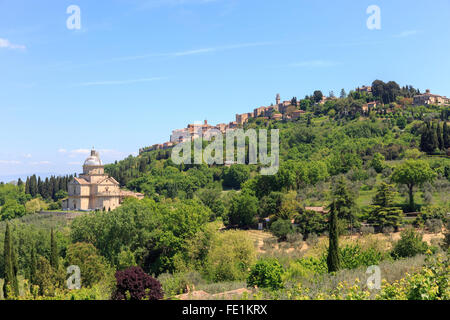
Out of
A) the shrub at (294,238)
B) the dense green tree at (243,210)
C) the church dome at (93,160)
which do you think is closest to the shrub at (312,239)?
the shrub at (294,238)

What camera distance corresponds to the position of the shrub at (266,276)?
1552 centimetres

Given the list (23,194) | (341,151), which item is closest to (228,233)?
(341,151)

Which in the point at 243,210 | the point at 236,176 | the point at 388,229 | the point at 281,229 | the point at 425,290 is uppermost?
the point at 236,176

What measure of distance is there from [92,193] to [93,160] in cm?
504

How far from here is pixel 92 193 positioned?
176 feet

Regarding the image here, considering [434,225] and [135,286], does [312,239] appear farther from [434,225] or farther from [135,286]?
[135,286]

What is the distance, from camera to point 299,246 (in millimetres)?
27391

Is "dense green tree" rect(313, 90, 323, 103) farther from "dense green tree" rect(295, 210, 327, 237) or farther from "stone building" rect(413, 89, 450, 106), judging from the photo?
"dense green tree" rect(295, 210, 327, 237)

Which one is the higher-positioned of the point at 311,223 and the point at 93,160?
the point at 93,160

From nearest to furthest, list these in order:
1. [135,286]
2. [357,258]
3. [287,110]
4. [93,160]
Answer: [135,286], [357,258], [93,160], [287,110]

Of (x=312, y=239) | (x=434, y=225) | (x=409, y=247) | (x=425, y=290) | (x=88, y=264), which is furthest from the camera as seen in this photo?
(x=312, y=239)

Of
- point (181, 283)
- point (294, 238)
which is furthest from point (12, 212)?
point (181, 283)

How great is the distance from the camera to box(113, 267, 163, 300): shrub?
13.8 metres

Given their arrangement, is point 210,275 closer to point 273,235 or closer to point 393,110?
point 273,235
